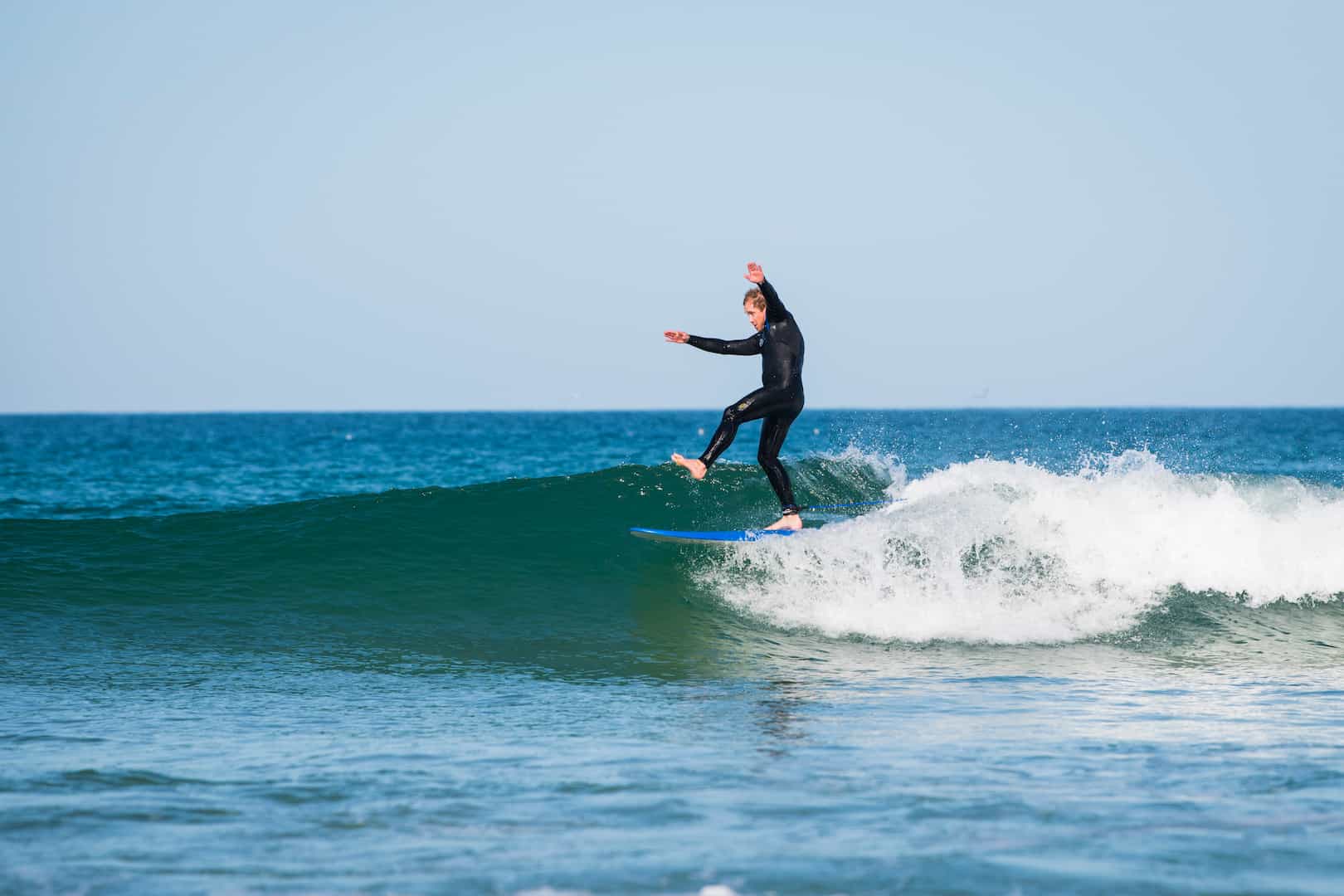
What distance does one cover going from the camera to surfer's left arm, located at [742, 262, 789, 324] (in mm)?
10016

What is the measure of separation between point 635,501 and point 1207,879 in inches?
426

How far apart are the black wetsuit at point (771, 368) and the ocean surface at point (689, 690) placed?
1.36m

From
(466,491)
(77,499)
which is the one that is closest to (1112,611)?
(466,491)

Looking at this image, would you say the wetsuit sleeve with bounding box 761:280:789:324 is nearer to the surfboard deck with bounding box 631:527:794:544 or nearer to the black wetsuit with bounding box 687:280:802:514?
the black wetsuit with bounding box 687:280:802:514

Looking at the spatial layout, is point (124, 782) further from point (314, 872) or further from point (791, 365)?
point (791, 365)

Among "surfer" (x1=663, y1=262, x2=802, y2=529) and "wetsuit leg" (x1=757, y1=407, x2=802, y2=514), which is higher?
"surfer" (x1=663, y1=262, x2=802, y2=529)

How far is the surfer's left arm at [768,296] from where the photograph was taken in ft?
32.9

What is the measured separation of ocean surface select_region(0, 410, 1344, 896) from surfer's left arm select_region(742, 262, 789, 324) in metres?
2.12

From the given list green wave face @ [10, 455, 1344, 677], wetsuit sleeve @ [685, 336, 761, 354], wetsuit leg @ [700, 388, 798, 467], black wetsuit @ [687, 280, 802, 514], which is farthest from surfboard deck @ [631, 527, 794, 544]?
wetsuit sleeve @ [685, 336, 761, 354]

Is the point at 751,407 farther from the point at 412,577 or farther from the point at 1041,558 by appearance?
the point at 412,577

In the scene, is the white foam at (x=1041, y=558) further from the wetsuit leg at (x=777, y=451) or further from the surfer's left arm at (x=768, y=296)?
the surfer's left arm at (x=768, y=296)

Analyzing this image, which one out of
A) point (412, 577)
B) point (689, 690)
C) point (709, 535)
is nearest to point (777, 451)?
point (709, 535)

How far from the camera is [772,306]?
33.8 ft

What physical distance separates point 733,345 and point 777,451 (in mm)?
1026
